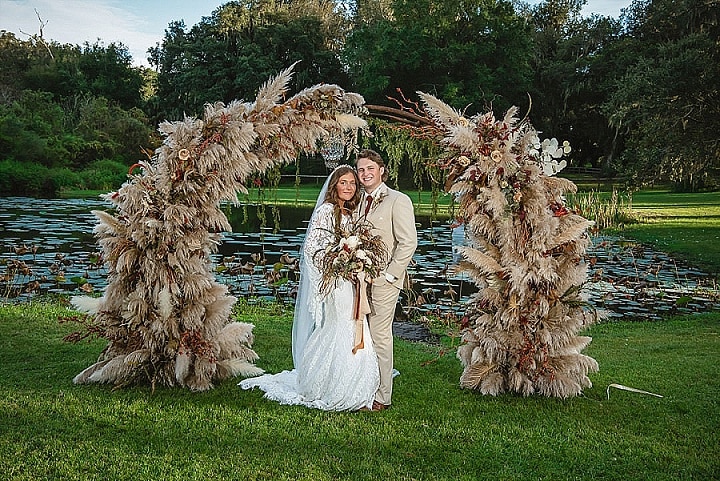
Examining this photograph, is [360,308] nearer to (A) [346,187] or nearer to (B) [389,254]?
(B) [389,254]

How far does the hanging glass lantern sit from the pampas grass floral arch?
Result: 13.4 inches

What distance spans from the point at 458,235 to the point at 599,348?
10770 millimetres

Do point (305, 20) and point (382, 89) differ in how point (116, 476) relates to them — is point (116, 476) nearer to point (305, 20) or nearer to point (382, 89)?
point (382, 89)

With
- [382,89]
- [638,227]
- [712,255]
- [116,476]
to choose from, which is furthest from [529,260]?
[382,89]

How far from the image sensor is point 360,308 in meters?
6.45

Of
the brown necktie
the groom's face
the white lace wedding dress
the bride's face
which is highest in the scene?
the groom's face

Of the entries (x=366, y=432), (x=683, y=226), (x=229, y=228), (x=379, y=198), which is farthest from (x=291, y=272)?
(x=683, y=226)

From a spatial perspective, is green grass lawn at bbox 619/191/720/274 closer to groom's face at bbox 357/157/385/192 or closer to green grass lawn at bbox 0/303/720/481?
green grass lawn at bbox 0/303/720/481

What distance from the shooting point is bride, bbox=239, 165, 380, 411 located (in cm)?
641

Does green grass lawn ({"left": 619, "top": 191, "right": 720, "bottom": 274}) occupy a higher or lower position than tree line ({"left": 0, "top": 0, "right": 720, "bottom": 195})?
lower

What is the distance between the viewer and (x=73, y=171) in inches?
1417

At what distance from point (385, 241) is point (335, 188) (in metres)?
0.68

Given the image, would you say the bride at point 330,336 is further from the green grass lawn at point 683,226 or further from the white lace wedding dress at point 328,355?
the green grass lawn at point 683,226

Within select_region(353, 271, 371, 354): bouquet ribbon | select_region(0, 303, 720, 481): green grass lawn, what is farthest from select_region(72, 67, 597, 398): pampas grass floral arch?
select_region(353, 271, 371, 354): bouquet ribbon
